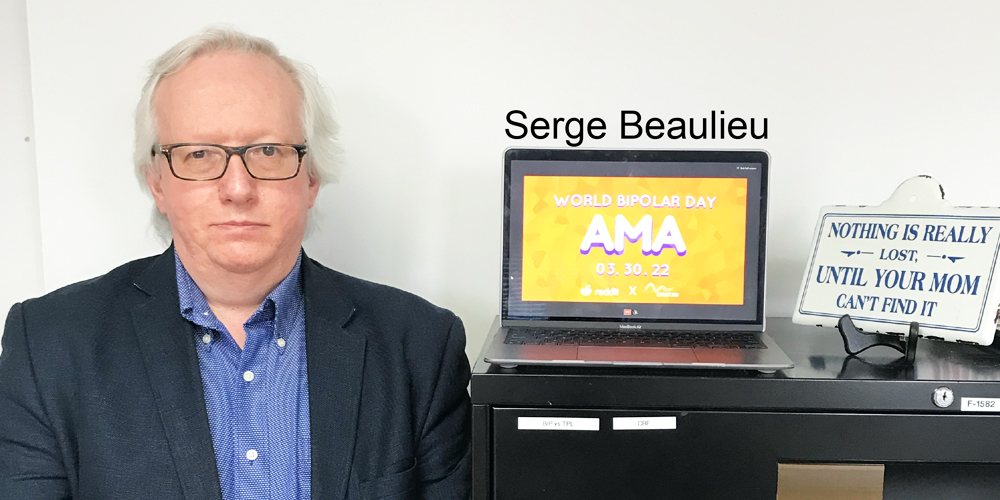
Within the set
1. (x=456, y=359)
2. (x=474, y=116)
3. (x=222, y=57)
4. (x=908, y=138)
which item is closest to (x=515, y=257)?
(x=456, y=359)

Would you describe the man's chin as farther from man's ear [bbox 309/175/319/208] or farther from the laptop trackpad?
the laptop trackpad

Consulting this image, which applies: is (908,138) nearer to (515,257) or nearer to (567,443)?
(515,257)

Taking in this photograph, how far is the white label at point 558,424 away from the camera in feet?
3.44

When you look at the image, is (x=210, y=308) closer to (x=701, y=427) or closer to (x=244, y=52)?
(x=244, y=52)

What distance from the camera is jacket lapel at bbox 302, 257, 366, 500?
3.82 feet

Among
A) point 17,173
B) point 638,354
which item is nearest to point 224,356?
point 638,354

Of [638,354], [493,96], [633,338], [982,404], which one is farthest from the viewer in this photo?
[493,96]

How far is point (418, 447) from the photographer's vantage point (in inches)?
49.8

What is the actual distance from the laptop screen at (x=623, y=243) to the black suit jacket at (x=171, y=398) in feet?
0.70

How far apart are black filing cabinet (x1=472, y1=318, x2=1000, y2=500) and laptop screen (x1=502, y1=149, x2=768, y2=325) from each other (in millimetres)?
198

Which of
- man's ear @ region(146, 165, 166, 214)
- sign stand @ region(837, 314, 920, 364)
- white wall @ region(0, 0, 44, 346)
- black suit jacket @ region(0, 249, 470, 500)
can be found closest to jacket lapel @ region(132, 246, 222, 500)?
black suit jacket @ region(0, 249, 470, 500)

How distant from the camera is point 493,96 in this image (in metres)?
1.59

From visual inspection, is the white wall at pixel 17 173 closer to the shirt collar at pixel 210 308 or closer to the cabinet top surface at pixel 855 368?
the shirt collar at pixel 210 308

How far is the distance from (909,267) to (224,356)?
108 cm
